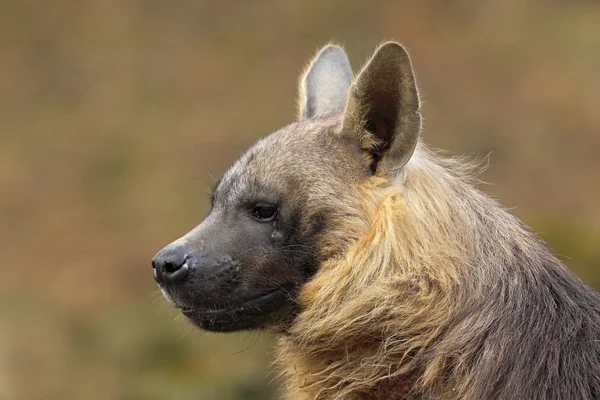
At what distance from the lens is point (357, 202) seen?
14.4ft

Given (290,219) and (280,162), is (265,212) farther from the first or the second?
(280,162)

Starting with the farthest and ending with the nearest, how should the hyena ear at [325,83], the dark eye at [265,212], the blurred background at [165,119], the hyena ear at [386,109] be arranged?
1. the blurred background at [165,119]
2. the hyena ear at [325,83]
3. the dark eye at [265,212]
4. the hyena ear at [386,109]

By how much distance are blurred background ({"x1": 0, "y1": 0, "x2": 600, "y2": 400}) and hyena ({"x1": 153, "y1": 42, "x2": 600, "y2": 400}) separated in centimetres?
688

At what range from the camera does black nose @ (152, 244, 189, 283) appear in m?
4.35

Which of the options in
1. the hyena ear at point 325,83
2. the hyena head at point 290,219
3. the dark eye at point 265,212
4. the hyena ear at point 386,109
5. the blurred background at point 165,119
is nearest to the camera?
the hyena ear at point 386,109

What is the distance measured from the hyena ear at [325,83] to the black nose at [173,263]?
1.51 m

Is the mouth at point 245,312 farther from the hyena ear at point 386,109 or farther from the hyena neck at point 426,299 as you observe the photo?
the hyena ear at point 386,109

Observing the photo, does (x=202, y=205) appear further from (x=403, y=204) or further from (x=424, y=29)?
(x=403, y=204)

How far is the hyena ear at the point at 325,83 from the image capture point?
5.55 meters

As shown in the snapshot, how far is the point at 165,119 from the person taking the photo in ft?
45.5

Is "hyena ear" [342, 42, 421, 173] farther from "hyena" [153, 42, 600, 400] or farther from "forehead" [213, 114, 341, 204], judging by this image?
"forehead" [213, 114, 341, 204]

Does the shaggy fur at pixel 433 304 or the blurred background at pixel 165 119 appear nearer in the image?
the shaggy fur at pixel 433 304

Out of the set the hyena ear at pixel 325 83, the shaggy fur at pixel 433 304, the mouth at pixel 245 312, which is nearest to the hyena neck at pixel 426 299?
the shaggy fur at pixel 433 304

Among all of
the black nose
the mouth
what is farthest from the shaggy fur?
the black nose
